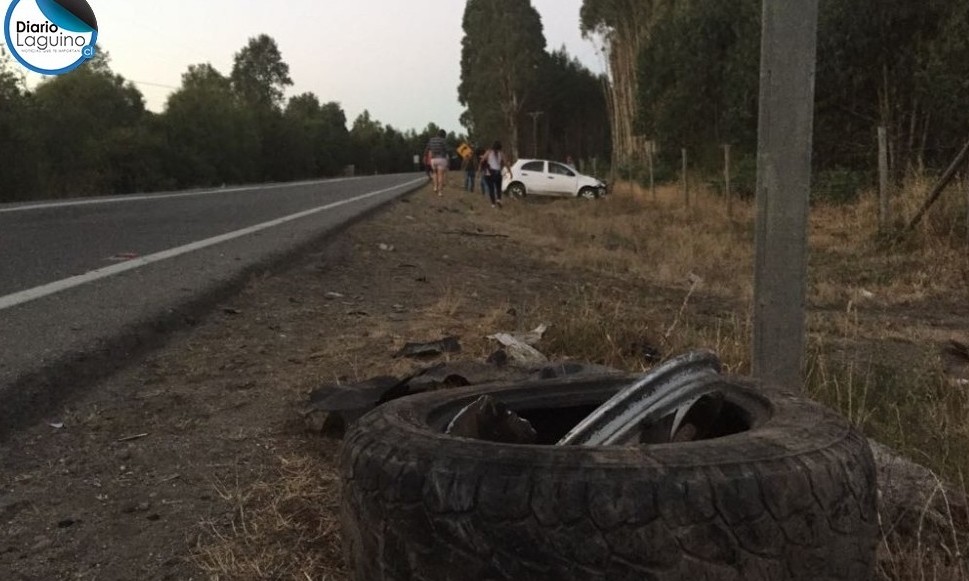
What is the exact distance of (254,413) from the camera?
10.0ft

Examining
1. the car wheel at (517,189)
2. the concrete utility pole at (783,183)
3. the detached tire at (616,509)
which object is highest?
the concrete utility pole at (783,183)

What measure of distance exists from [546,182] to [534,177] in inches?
18.2

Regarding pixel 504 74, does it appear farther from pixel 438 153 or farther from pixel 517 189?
pixel 438 153

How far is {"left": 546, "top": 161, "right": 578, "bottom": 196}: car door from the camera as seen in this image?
29.2 meters

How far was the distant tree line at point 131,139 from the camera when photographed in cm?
2577

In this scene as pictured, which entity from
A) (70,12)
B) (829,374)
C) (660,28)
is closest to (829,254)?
(829,374)

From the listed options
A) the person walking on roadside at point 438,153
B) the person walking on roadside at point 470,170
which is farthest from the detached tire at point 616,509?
the person walking on roadside at point 470,170

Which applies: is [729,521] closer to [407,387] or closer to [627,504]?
[627,504]

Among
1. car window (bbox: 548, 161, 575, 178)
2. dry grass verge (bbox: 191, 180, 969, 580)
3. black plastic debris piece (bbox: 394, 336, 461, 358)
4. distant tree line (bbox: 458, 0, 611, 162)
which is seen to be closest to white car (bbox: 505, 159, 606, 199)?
car window (bbox: 548, 161, 575, 178)

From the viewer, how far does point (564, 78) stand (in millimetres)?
90750

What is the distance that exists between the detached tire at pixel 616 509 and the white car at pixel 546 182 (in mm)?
27718

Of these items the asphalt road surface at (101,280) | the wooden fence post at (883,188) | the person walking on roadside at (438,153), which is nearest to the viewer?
the asphalt road surface at (101,280)

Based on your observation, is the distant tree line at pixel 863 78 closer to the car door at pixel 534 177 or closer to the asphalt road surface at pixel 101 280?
the car door at pixel 534 177

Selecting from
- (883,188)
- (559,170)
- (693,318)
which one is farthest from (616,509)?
(559,170)
